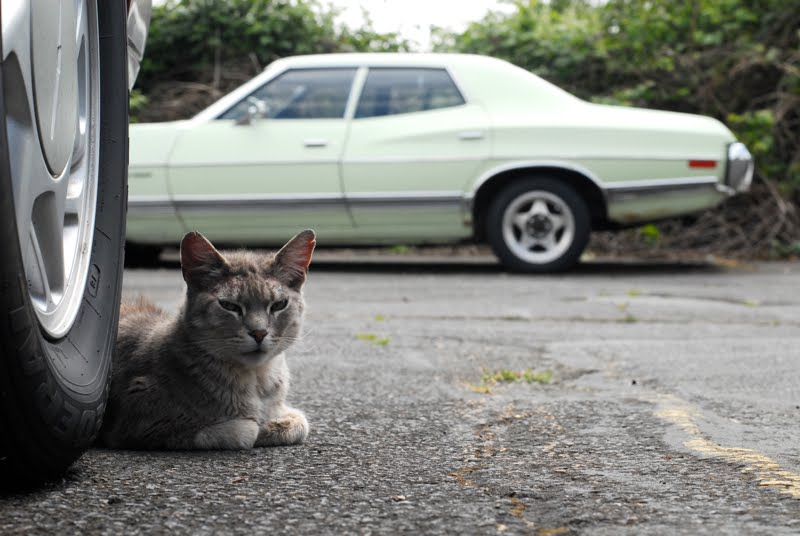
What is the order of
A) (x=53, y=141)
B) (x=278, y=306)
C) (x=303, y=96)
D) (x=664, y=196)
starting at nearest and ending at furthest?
(x=53, y=141) < (x=278, y=306) < (x=664, y=196) < (x=303, y=96)

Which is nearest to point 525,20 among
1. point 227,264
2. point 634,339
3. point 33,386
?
point 634,339

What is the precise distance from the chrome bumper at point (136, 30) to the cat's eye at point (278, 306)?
2.11 ft

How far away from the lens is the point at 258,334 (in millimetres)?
2641

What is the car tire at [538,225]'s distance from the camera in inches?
322

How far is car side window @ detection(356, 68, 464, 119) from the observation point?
27.8ft

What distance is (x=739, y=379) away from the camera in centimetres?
374

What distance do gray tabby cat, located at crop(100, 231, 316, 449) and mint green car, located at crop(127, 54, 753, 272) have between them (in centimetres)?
543

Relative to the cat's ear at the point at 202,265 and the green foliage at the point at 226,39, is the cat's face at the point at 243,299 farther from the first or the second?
the green foliage at the point at 226,39

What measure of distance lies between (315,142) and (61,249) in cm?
618

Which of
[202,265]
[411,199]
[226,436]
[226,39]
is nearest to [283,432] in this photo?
[226,436]

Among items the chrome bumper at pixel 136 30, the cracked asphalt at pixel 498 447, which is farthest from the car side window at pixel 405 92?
the chrome bumper at pixel 136 30

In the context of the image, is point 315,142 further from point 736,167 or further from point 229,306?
point 229,306

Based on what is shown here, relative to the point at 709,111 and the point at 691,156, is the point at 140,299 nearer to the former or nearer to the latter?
the point at 691,156

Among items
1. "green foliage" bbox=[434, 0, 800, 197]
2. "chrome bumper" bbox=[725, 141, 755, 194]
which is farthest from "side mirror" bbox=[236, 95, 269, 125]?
"green foliage" bbox=[434, 0, 800, 197]
